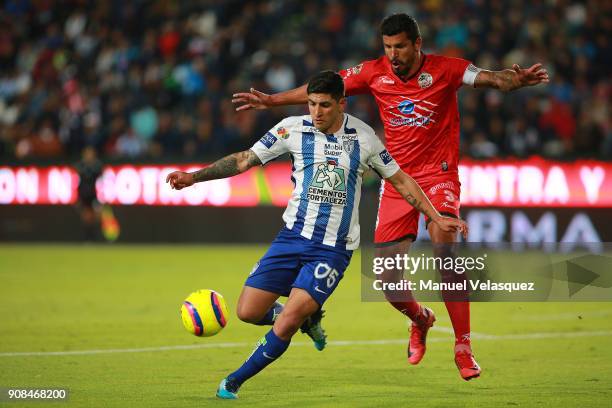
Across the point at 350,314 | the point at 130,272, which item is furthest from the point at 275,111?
the point at 350,314

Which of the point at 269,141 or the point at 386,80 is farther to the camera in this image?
the point at 386,80

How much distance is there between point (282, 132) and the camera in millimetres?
7566

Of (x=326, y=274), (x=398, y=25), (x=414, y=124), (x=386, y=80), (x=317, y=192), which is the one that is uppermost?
(x=398, y=25)

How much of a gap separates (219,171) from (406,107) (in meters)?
1.78

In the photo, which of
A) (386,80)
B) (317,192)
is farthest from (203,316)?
(386,80)

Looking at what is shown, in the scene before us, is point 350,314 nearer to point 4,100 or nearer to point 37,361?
point 37,361

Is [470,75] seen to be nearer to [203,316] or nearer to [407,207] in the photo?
[407,207]

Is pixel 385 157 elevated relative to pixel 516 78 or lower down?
lower down

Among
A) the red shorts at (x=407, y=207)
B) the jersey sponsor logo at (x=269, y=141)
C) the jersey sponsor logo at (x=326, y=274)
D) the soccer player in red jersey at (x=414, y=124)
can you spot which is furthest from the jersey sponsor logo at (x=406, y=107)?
the jersey sponsor logo at (x=326, y=274)

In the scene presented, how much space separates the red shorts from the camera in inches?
330

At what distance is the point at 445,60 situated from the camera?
8477 mm

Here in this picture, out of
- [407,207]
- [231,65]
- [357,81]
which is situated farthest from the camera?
[231,65]

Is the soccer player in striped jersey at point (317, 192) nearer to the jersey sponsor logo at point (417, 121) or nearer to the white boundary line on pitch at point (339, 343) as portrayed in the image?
the jersey sponsor logo at point (417, 121)

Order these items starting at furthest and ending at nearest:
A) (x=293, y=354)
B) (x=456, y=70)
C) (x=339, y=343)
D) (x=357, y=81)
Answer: (x=339, y=343), (x=293, y=354), (x=357, y=81), (x=456, y=70)
